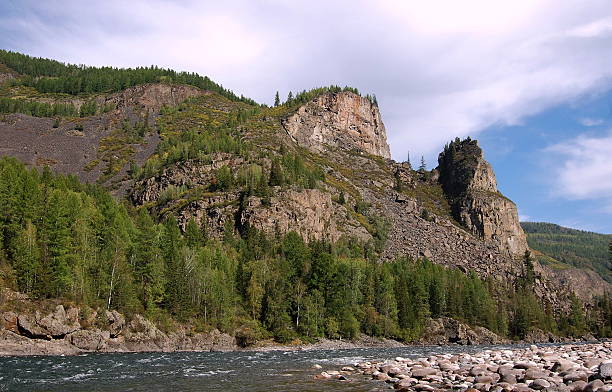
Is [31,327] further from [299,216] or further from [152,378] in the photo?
[299,216]

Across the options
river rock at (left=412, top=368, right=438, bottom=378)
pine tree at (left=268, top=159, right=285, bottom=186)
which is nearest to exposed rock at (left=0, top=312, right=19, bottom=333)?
river rock at (left=412, top=368, right=438, bottom=378)

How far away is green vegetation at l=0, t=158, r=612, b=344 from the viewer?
7281 centimetres

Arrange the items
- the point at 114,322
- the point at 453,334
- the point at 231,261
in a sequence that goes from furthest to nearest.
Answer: the point at 453,334 → the point at 231,261 → the point at 114,322

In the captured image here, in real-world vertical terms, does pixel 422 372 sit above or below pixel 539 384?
below

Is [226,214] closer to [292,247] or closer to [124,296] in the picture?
[292,247]

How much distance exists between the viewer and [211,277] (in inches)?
3807

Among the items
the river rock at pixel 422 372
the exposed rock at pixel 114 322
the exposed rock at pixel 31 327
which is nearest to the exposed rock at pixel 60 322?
the exposed rock at pixel 31 327

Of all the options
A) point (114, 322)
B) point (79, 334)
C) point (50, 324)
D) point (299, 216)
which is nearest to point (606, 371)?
point (79, 334)

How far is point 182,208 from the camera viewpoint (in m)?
158

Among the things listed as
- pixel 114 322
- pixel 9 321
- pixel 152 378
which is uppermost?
pixel 9 321

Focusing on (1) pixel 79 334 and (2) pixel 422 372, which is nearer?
(2) pixel 422 372

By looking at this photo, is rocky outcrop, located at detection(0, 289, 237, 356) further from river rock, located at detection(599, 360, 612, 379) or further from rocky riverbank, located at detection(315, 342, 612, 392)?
river rock, located at detection(599, 360, 612, 379)

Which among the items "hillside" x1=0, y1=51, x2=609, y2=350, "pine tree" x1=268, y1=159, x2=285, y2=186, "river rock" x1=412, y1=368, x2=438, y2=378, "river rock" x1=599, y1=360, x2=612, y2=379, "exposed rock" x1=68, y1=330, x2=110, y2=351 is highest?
"pine tree" x1=268, y1=159, x2=285, y2=186

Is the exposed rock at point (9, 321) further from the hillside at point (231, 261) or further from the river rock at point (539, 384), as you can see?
the river rock at point (539, 384)
